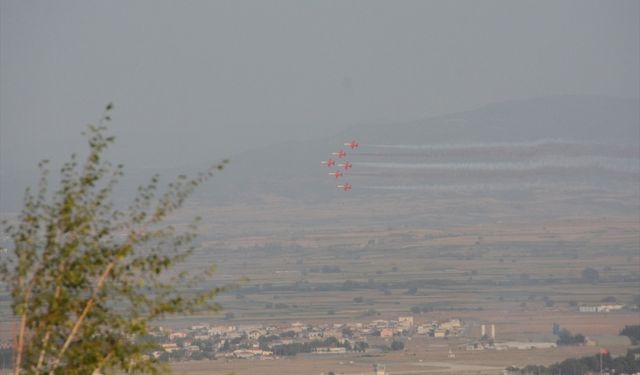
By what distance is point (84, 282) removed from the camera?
18000 mm

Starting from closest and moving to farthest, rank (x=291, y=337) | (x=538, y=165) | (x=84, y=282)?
1. (x=84, y=282)
2. (x=291, y=337)
3. (x=538, y=165)

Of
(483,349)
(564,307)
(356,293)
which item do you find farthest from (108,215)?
(356,293)

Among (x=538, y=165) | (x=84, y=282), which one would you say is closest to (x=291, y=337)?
(x=538, y=165)

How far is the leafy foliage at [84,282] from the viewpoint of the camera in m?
17.8

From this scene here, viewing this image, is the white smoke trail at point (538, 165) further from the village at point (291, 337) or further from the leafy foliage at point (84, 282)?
the leafy foliage at point (84, 282)

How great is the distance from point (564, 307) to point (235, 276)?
3310 centimetres

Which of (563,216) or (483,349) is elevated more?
(563,216)

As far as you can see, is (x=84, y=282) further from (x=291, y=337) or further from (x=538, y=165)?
(x=538, y=165)

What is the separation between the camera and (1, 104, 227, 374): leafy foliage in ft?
58.4

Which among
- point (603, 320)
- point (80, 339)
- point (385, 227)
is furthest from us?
point (385, 227)

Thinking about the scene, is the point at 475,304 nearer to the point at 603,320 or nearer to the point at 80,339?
the point at 603,320

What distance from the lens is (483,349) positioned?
8031 centimetres

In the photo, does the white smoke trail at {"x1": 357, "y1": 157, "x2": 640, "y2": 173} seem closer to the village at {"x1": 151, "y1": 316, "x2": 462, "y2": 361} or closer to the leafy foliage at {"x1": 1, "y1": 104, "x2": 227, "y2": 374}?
the village at {"x1": 151, "y1": 316, "x2": 462, "y2": 361}

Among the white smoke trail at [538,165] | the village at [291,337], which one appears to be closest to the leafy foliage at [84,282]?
the village at [291,337]
